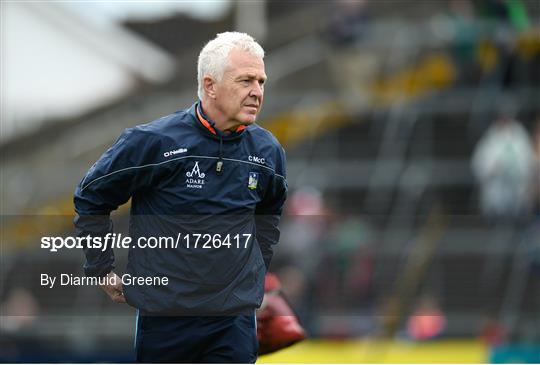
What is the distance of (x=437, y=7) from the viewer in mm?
18641

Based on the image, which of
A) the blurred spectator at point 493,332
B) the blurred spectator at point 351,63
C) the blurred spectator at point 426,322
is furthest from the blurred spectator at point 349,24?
the blurred spectator at point 493,332

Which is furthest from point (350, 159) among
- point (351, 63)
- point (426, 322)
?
point (426, 322)

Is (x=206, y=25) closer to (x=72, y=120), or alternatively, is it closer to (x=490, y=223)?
(x=72, y=120)

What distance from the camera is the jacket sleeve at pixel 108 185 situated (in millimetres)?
5332

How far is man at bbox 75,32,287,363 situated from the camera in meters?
→ 5.34

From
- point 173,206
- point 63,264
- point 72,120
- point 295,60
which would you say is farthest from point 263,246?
point 72,120

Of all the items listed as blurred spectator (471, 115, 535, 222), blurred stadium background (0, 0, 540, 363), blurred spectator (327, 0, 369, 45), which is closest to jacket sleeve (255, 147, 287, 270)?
blurred stadium background (0, 0, 540, 363)

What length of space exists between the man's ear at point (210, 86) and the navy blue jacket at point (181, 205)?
10 cm

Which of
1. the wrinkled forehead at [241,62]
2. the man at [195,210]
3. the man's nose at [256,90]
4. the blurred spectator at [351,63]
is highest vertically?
the blurred spectator at [351,63]

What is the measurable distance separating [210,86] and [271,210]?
0.71m

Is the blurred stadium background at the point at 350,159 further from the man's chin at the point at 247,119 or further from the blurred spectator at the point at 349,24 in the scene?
the man's chin at the point at 247,119

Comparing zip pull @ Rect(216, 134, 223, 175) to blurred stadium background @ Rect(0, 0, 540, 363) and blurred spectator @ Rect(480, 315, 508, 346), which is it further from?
blurred spectator @ Rect(480, 315, 508, 346)

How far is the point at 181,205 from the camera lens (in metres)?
5.41

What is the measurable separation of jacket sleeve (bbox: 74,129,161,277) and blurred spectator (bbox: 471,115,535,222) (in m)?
9.72
